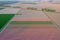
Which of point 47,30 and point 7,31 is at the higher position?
point 7,31

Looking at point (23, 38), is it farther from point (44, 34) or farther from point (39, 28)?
point (39, 28)

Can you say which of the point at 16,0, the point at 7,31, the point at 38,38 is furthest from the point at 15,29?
the point at 16,0

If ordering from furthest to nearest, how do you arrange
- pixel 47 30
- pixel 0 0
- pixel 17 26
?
pixel 0 0 < pixel 17 26 < pixel 47 30

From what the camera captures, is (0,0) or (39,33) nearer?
(39,33)

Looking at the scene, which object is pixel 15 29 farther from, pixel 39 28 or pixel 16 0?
pixel 16 0

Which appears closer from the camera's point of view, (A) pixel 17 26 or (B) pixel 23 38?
(B) pixel 23 38

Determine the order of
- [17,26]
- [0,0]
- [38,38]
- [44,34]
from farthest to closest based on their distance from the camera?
[0,0] → [17,26] → [44,34] → [38,38]

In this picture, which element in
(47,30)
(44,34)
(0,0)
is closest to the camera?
(44,34)

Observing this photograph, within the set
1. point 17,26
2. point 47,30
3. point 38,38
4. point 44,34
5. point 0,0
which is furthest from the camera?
point 0,0

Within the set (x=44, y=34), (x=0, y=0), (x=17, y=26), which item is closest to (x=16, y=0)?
(x=0, y=0)
